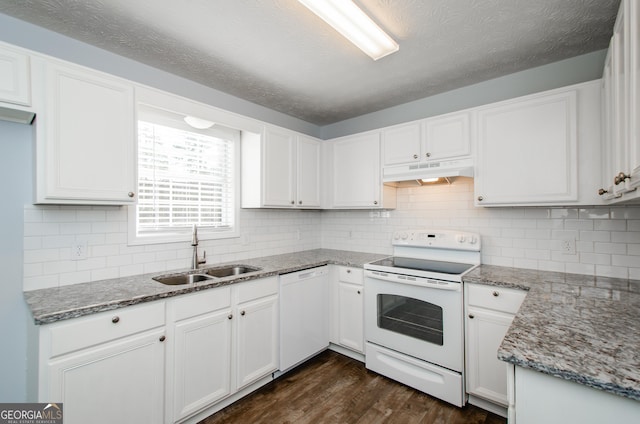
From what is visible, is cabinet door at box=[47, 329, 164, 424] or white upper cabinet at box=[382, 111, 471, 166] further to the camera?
white upper cabinet at box=[382, 111, 471, 166]

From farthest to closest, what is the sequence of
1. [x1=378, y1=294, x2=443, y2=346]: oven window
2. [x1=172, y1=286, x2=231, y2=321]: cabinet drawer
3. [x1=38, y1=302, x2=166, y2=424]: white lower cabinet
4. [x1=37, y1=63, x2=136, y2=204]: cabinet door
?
[x1=378, y1=294, x2=443, y2=346]: oven window, [x1=172, y1=286, x2=231, y2=321]: cabinet drawer, [x1=37, y1=63, x2=136, y2=204]: cabinet door, [x1=38, y1=302, x2=166, y2=424]: white lower cabinet

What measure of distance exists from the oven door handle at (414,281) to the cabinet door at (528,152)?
76cm

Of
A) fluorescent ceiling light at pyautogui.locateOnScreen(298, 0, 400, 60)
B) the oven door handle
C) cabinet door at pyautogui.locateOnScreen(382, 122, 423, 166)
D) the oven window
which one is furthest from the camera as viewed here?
cabinet door at pyautogui.locateOnScreen(382, 122, 423, 166)

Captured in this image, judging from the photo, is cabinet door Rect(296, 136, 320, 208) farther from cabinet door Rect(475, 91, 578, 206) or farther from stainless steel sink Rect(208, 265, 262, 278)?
cabinet door Rect(475, 91, 578, 206)

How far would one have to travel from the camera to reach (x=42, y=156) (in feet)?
5.28

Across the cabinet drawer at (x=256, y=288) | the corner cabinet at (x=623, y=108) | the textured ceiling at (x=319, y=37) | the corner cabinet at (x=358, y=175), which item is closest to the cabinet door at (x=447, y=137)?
the textured ceiling at (x=319, y=37)

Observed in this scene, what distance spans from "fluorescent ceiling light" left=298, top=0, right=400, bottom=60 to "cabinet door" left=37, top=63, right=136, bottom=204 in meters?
1.35

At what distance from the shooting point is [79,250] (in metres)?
1.92

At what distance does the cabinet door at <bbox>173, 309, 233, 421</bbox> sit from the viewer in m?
1.86

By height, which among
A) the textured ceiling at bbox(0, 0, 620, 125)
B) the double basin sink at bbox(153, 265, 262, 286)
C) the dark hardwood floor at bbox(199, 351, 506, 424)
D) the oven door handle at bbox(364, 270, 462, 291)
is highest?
the textured ceiling at bbox(0, 0, 620, 125)

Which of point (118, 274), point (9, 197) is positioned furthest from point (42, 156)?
point (118, 274)

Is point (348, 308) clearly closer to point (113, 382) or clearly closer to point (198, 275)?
point (198, 275)

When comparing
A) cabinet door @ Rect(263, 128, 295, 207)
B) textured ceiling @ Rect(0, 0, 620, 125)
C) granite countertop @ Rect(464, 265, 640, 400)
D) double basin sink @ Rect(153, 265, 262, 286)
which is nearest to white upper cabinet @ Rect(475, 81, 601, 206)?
textured ceiling @ Rect(0, 0, 620, 125)

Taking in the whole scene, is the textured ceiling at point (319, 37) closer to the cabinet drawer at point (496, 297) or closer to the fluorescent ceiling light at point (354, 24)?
the fluorescent ceiling light at point (354, 24)
